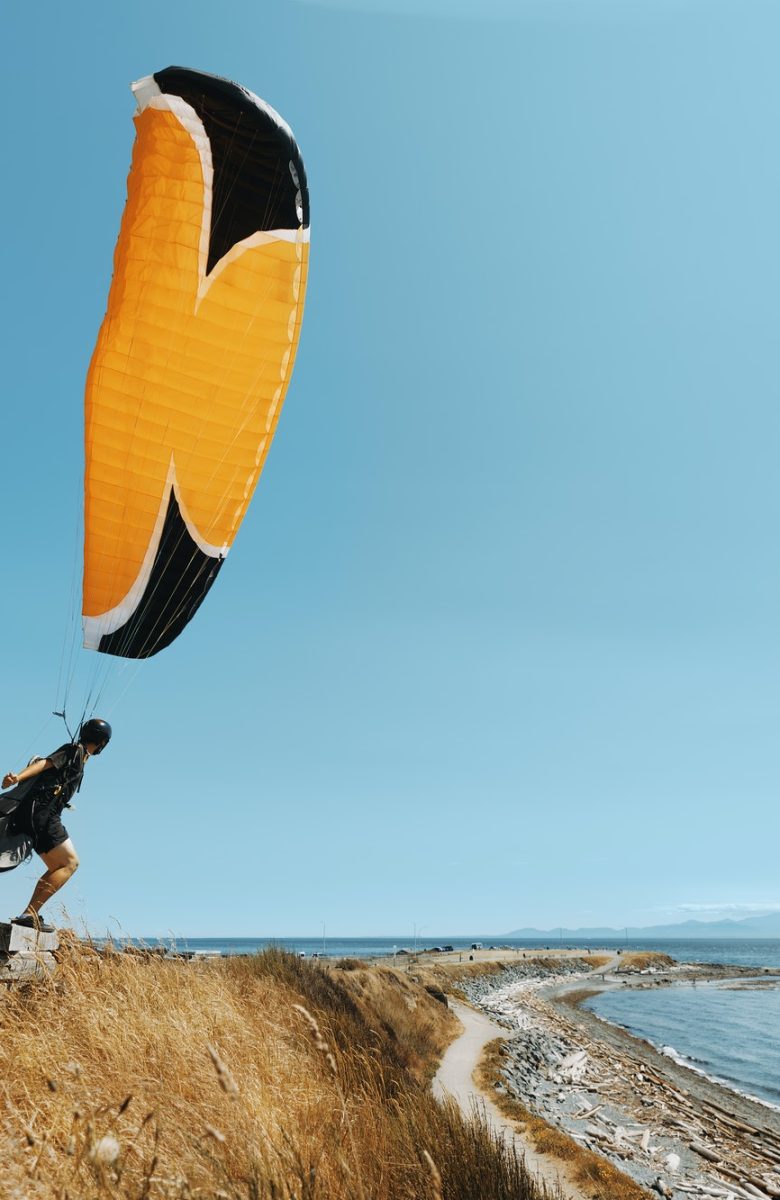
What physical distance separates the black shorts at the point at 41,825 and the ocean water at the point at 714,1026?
780 inches

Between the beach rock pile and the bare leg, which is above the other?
the bare leg

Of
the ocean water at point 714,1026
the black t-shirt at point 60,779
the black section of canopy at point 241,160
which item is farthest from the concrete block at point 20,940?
the ocean water at point 714,1026

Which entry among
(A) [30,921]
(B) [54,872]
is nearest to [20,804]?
(B) [54,872]

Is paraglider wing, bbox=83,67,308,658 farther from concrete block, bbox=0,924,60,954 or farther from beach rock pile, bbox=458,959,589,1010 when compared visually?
beach rock pile, bbox=458,959,589,1010

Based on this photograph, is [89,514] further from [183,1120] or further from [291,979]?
[291,979]

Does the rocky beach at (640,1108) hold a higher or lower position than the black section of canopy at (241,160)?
lower

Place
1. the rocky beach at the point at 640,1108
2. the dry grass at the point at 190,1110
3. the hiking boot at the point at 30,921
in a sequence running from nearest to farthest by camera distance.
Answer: the dry grass at the point at 190,1110, the hiking boot at the point at 30,921, the rocky beach at the point at 640,1108

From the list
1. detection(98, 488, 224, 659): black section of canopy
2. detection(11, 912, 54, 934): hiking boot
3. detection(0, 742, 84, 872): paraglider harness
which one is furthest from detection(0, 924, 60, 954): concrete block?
detection(98, 488, 224, 659): black section of canopy

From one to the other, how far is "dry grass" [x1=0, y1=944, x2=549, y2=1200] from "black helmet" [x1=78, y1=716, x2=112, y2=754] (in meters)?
1.65

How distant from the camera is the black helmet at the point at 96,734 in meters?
6.18

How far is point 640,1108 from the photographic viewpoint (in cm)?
1469

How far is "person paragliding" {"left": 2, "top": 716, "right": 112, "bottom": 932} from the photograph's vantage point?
5820 millimetres

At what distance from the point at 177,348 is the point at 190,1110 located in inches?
244

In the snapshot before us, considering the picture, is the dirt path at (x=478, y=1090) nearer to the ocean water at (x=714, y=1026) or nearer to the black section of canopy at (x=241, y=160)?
the ocean water at (x=714, y=1026)
